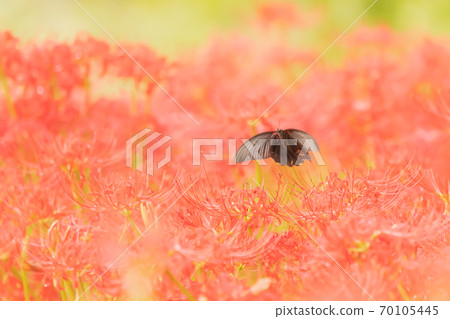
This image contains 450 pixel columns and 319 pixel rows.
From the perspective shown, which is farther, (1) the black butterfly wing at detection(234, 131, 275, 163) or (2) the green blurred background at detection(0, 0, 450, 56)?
(2) the green blurred background at detection(0, 0, 450, 56)

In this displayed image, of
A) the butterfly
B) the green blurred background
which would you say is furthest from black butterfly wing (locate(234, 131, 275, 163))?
the green blurred background

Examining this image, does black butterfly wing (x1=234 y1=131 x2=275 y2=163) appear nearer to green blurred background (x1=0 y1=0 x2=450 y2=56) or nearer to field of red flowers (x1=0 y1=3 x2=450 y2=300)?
field of red flowers (x1=0 y1=3 x2=450 y2=300)

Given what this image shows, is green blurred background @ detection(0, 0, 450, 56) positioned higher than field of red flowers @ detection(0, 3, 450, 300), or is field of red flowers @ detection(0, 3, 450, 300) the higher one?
green blurred background @ detection(0, 0, 450, 56)

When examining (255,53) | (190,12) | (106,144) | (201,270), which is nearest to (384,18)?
(190,12)

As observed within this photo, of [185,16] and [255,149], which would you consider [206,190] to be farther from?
[185,16]

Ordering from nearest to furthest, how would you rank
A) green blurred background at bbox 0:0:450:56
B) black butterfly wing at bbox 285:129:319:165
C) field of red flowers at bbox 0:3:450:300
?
field of red flowers at bbox 0:3:450:300, black butterfly wing at bbox 285:129:319:165, green blurred background at bbox 0:0:450:56

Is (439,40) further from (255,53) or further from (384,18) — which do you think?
(384,18)
